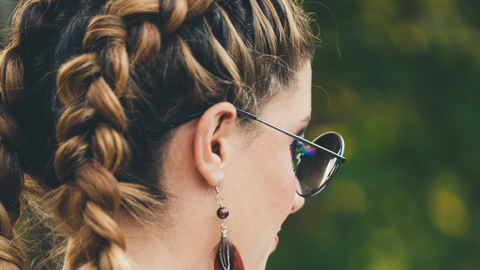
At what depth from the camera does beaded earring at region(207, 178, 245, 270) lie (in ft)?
3.66

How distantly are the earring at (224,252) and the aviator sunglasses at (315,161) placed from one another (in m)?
0.33

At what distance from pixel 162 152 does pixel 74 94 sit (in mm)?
277

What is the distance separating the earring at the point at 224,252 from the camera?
3.66ft

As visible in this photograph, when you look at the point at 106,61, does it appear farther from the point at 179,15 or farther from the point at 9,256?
the point at 9,256

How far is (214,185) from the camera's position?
112 cm

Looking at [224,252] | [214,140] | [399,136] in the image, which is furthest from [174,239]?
[399,136]

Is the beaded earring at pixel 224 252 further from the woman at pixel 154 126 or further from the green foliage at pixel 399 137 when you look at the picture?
the green foliage at pixel 399 137

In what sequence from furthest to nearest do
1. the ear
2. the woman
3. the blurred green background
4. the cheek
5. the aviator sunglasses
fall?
the blurred green background, the aviator sunglasses, the cheek, the ear, the woman

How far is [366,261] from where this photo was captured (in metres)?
2.46

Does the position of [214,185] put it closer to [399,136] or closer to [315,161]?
[315,161]

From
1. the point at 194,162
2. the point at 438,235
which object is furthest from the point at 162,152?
the point at 438,235

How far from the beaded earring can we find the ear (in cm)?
5

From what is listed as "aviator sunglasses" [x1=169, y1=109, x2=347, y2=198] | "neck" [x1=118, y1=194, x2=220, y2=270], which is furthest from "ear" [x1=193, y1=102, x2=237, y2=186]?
Answer: "aviator sunglasses" [x1=169, y1=109, x2=347, y2=198]

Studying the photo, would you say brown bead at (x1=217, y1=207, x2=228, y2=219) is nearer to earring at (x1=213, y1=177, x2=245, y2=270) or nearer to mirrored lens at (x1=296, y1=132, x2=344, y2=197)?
earring at (x1=213, y1=177, x2=245, y2=270)
